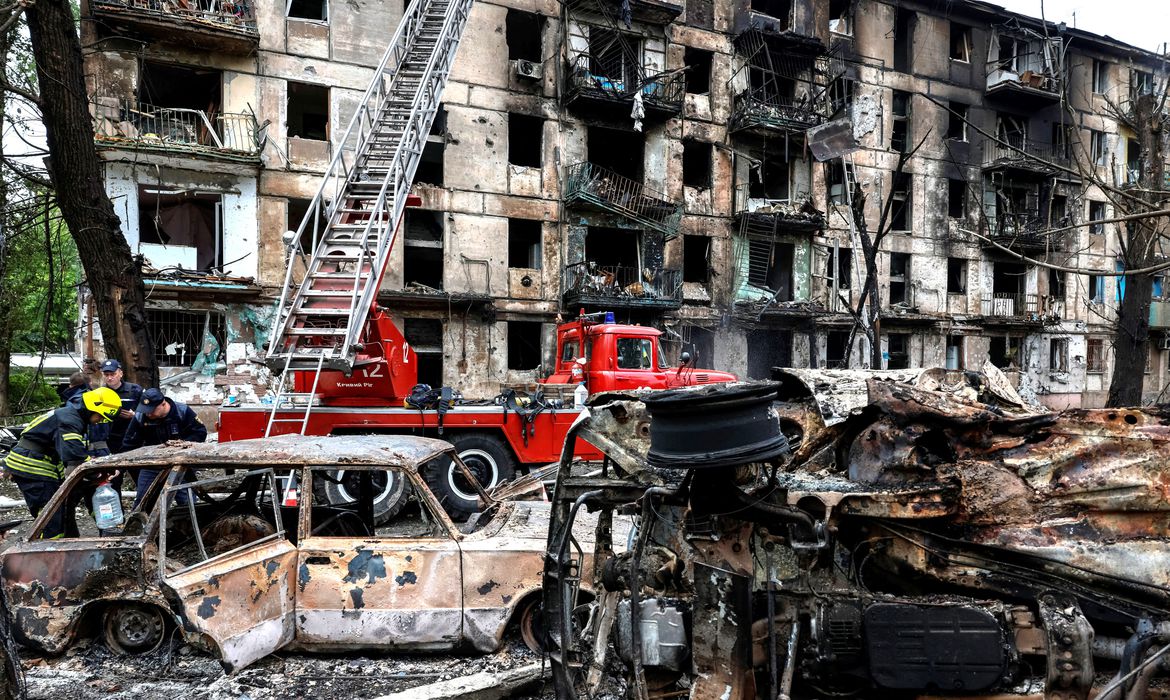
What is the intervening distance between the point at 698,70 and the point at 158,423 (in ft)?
66.3

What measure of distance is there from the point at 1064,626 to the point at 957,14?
29614 mm

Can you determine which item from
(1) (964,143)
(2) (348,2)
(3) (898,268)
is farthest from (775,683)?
(1) (964,143)

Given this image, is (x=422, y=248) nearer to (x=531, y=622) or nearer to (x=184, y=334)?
(x=184, y=334)

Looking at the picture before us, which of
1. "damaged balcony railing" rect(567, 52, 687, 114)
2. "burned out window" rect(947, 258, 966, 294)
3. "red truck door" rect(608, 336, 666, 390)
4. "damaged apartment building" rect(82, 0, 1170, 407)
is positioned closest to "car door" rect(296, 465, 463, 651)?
"red truck door" rect(608, 336, 666, 390)

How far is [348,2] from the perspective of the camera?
57.5ft

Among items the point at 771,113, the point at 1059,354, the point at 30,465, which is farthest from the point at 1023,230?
the point at 30,465

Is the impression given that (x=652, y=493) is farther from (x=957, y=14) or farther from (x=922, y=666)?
(x=957, y=14)

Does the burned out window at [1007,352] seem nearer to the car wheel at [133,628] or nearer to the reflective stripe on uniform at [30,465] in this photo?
the car wheel at [133,628]

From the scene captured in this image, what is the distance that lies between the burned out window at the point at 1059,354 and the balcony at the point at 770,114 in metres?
14.6

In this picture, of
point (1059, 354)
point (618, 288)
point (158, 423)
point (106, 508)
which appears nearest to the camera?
point (106, 508)

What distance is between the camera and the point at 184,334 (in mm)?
16078

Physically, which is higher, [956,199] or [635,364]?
[956,199]

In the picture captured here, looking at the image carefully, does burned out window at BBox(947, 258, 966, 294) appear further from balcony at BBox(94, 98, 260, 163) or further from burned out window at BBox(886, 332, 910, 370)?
balcony at BBox(94, 98, 260, 163)

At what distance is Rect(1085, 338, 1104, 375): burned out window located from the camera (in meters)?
28.1
